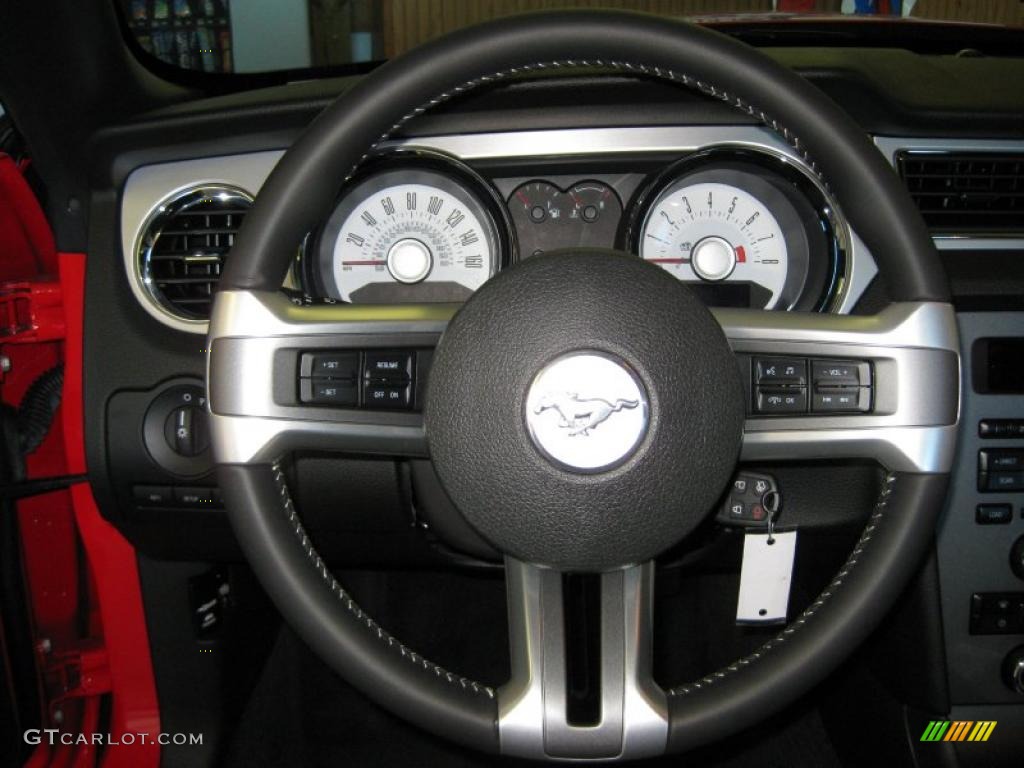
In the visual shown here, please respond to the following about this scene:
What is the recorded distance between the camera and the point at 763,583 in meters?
1.16

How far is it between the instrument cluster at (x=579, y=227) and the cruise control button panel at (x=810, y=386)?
0.36 metres

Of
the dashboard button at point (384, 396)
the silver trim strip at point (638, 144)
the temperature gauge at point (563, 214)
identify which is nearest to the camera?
the dashboard button at point (384, 396)

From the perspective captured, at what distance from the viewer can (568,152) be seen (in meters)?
1.16

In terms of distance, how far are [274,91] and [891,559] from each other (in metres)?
0.99

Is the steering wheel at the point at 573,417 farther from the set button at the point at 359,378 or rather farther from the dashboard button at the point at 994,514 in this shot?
the dashboard button at the point at 994,514

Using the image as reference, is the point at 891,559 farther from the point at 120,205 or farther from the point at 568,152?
the point at 120,205

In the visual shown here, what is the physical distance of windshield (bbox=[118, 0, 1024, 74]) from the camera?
4.96 feet

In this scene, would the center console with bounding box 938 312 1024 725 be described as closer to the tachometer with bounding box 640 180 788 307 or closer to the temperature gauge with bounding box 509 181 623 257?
the tachometer with bounding box 640 180 788 307

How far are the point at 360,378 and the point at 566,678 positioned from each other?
34cm

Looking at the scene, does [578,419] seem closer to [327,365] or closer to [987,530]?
[327,365]

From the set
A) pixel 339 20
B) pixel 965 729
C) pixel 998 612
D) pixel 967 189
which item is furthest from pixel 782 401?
pixel 339 20

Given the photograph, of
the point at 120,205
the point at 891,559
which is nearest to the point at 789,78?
the point at 891,559

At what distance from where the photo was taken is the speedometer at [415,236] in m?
1.21

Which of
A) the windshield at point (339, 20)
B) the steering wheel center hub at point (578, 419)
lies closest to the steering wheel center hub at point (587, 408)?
the steering wheel center hub at point (578, 419)
